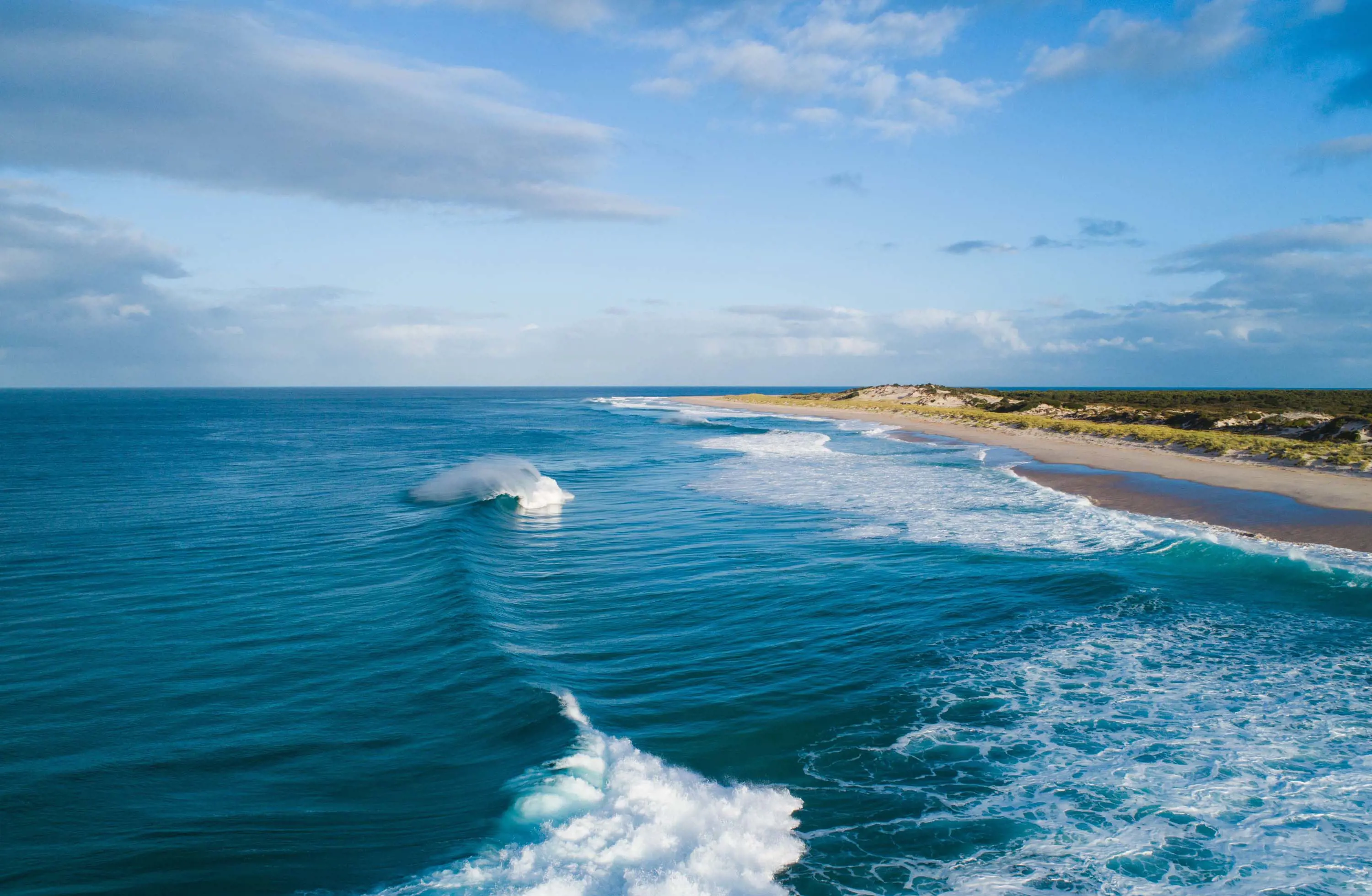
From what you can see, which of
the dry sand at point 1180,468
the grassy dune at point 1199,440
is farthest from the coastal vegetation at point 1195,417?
the dry sand at point 1180,468

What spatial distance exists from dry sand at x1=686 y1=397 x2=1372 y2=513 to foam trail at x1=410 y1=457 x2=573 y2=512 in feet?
62.2

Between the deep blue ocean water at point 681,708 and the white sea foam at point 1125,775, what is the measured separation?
41 mm

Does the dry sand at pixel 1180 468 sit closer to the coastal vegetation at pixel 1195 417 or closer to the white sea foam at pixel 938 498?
the coastal vegetation at pixel 1195 417

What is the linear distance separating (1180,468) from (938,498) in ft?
42.8

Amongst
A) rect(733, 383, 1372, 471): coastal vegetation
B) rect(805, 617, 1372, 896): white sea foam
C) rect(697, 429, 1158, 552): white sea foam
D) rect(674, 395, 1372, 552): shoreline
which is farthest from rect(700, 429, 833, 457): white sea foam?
rect(805, 617, 1372, 896): white sea foam

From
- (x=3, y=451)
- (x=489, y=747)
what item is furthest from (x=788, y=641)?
(x=3, y=451)

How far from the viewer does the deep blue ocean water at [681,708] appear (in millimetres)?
6512

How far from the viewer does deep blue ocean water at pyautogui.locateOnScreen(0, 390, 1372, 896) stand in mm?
6512

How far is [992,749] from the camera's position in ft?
27.9

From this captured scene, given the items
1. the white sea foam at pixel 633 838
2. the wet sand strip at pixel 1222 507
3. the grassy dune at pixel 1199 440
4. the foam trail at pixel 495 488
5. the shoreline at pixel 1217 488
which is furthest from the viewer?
the grassy dune at pixel 1199 440

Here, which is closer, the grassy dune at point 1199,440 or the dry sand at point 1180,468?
the dry sand at point 1180,468

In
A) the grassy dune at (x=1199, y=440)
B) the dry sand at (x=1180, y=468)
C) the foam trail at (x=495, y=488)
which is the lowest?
the foam trail at (x=495, y=488)

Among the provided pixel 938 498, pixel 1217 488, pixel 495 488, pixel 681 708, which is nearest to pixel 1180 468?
pixel 1217 488

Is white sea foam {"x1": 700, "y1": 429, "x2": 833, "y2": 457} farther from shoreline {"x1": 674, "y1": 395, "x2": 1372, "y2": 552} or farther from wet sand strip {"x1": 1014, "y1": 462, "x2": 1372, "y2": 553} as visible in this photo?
wet sand strip {"x1": 1014, "y1": 462, "x2": 1372, "y2": 553}
